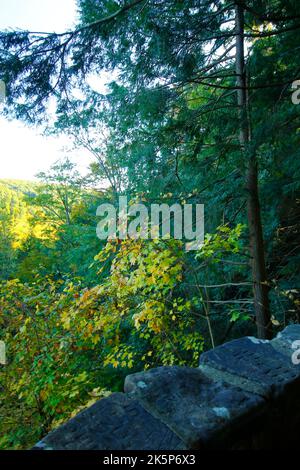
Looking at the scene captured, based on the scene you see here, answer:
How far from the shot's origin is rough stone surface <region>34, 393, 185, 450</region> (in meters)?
0.93

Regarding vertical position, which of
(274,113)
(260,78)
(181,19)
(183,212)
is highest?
(181,19)

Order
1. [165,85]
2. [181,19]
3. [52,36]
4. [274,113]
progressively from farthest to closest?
[165,85], [181,19], [274,113], [52,36]

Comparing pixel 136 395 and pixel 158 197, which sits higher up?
pixel 158 197

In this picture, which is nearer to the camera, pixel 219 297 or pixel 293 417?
pixel 293 417

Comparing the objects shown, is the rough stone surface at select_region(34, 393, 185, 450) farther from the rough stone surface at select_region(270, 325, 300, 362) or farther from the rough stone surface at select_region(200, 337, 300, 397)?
the rough stone surface at select_region(270, 325, 300, 362)

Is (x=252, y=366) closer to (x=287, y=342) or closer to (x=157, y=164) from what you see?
(x=287, y=342)

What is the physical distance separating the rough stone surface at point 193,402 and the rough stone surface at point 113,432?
0.12 ft

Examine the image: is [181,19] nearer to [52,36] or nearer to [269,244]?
[52,36]

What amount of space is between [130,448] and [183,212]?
3570 millimetres

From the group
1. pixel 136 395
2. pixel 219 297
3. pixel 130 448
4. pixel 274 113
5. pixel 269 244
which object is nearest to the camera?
pixel 130 448

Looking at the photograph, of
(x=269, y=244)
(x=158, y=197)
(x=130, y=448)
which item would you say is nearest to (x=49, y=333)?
(x=158, y=197)

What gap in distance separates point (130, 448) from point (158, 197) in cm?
362

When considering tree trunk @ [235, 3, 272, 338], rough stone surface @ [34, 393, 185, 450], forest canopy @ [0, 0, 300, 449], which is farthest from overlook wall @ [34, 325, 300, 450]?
tree trunk @ [235, 3, 272, 338]
